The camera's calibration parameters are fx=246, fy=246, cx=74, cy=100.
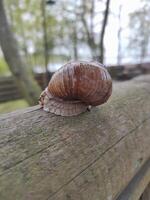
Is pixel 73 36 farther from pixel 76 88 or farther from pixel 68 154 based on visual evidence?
pixel 68 154

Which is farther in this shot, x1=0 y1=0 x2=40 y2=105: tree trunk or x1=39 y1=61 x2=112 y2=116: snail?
x1=0 y1=0 x2=40 y2=105: tree trunk

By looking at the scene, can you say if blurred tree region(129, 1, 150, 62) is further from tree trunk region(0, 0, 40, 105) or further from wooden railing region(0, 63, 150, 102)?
tree trunk region(0, 0, 40, 105)

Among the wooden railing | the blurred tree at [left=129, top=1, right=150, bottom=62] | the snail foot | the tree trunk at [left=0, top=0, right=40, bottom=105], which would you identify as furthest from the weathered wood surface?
the blurred tree at [left=129, top=1, right=150, bottom=62]

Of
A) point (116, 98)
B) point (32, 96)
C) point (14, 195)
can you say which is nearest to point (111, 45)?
point (32, 96)

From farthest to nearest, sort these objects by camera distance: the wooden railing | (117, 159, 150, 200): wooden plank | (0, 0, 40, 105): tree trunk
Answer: the wooden railing → (0, 0, 40, 105): tree trunk → (117, 159, 150, 200): wooden plank

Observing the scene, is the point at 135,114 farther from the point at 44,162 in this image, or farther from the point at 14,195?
the point at 14,195

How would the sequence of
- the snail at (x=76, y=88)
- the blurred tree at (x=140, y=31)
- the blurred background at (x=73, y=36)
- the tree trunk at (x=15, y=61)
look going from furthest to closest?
1. the blurred tree at (x=140, y=31)
2. the blurred background at (x=73, y=36)
3. the tree trunk at (x=15, y=61)
4. the snail at (x=76, y=88)

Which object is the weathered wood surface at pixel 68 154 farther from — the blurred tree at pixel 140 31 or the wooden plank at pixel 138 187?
the blurred tree at pixel 140 31

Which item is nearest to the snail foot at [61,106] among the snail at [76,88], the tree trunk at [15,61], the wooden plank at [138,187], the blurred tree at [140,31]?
the snail at [76,88]
